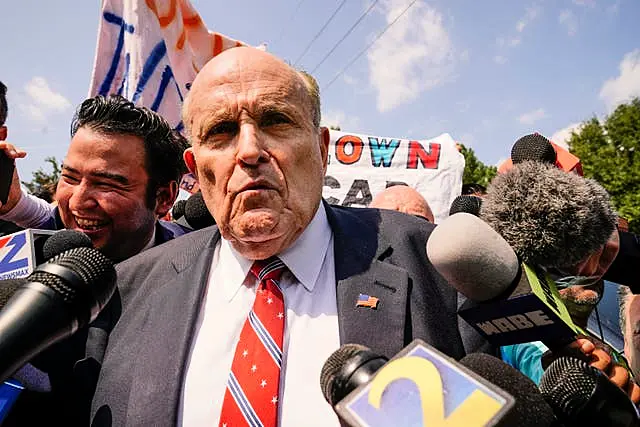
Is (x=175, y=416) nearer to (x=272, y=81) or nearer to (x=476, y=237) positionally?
(x=476, y=237)

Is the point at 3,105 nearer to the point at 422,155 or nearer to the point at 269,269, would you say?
the point at 269,269

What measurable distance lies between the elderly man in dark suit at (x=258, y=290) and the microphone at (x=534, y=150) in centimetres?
60

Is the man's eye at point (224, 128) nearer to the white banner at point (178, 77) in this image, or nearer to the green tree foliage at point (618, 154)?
the white banner at point (178, 77)

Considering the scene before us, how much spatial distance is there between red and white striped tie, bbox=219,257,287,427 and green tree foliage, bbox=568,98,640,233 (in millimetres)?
22946

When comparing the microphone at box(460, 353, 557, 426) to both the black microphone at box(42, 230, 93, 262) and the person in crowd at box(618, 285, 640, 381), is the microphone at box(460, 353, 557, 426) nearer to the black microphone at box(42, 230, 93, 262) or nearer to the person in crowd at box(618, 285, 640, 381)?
the person in crowd at box(618, 285, 640, 381)

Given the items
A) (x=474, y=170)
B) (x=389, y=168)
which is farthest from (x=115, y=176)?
(x=474, y=170)

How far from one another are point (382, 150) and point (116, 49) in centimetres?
289

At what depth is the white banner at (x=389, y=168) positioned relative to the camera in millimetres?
5195

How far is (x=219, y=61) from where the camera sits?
5.92 feet

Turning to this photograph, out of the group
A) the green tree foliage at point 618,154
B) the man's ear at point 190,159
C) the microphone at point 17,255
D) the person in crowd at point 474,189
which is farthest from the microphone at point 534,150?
the green tree foliage at point 618,154

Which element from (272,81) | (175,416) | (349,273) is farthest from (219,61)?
(175,416)

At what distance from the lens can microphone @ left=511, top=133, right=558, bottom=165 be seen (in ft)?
3.77

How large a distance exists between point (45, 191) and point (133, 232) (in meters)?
3.01

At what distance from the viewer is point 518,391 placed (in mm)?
736
